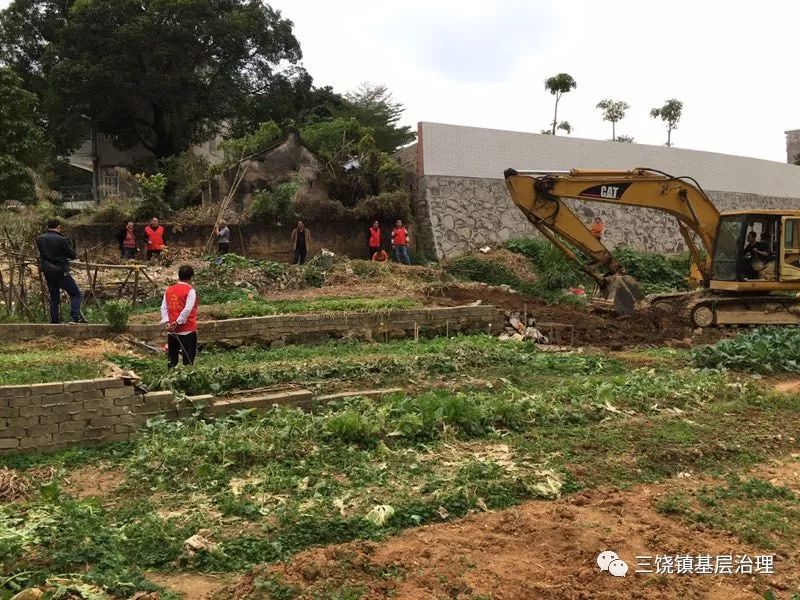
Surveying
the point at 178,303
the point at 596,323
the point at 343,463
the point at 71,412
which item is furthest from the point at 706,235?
the point at 71,412

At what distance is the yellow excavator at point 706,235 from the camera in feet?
43.8

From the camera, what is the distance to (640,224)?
25.0 meters

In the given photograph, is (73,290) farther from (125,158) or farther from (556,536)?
(125,158)

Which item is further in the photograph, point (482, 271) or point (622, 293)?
point (482, 271)

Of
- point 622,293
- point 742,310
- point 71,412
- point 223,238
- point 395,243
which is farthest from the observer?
point 395,243

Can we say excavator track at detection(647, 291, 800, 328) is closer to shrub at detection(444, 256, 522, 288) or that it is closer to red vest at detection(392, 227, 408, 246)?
shrub at detection(444, 256, 522, 288)

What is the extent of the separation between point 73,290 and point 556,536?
9322mm

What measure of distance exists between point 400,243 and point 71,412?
45.6ft

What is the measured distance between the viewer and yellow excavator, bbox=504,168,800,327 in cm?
1336

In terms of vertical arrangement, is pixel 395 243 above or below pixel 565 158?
below

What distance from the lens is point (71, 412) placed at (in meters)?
6.04

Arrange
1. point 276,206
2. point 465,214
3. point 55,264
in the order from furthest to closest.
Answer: point 465,214, point 276,206, point 55,264

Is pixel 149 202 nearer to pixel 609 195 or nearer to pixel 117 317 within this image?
pixel 117 317

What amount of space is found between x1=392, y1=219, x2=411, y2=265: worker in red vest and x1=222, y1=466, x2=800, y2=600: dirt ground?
15.0 metres
